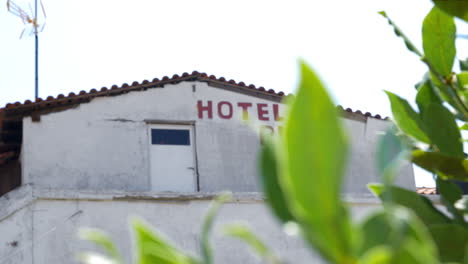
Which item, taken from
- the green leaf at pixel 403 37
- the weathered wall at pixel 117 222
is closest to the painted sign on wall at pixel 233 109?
the weathered wall at pixel 117 222

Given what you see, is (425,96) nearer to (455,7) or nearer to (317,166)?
(455,7)

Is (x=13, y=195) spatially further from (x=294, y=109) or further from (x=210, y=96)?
(x=294, y=109)

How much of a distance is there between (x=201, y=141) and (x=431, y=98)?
44.7 feet

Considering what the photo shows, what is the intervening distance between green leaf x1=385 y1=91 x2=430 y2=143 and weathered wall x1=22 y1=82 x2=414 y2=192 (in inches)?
482

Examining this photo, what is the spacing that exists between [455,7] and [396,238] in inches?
46.2

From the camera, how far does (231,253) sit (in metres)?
11.0

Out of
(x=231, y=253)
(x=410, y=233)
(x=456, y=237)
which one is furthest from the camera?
(x=231, y=253)

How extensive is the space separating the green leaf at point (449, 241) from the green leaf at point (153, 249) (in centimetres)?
80

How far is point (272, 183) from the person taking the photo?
4.47ft

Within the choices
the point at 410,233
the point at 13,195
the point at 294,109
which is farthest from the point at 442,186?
the point at 13,195

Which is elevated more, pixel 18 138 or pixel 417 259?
pixel 18 138

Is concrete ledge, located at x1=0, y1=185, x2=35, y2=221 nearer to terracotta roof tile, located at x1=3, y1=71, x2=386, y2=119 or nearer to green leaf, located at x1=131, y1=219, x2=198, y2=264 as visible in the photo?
terracotta roof tile, located at x1=3, y1=71, x2=386, y2=119

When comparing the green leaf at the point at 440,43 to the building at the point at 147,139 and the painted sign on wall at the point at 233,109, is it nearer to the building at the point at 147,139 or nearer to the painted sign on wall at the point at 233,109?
the building at the point at 147,139

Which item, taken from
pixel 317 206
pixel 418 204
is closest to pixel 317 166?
pixel 317 206
